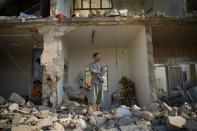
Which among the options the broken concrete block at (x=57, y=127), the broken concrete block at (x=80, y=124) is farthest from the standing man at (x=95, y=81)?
the broken concrete block at (x=57, y=127)

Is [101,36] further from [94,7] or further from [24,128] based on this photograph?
[24,128]

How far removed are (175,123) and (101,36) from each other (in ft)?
20.1

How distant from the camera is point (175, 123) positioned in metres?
6.88

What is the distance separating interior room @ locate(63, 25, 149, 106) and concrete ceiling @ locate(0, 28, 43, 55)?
137cm

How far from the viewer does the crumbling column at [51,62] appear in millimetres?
10195

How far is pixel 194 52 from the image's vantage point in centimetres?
1386

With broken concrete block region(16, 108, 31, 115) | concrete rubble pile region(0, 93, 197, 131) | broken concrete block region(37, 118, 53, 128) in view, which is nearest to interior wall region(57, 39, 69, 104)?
broken concrete block region(16, 108, 31, 115)

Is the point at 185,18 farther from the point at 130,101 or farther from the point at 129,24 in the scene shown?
the point at 130,101

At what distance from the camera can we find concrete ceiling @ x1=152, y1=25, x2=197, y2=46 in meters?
11.2

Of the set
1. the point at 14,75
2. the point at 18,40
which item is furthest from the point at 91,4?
the point at 14,75

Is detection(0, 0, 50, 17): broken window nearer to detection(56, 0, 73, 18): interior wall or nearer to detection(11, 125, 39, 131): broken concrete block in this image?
detection(56, 0, 73, 18): interior wall

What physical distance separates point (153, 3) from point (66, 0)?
13.8 feet

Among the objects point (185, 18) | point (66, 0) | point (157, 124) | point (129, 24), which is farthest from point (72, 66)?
point (157, 124)

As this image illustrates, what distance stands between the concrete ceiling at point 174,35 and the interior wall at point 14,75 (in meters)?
6.62
